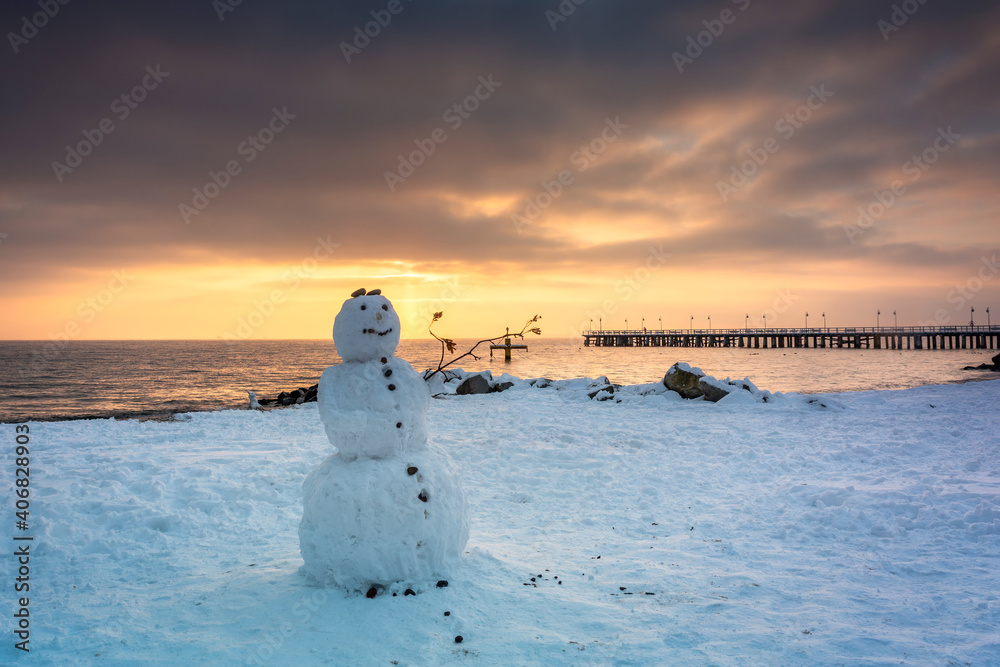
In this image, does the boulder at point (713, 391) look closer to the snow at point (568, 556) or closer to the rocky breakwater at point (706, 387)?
the rocky breakwater at point (706, 387)

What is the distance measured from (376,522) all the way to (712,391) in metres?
14.6

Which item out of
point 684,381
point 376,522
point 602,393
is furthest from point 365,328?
point 684,381

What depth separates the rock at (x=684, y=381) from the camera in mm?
17359

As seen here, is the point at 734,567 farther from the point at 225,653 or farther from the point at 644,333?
the point at 644,333

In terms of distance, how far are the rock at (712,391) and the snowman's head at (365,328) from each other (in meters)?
14.3

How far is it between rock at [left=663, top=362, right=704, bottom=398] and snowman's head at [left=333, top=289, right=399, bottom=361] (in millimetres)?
14459

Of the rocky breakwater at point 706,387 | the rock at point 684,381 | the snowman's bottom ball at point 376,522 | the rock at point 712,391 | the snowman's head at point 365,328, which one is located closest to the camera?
the snowman's bottom ball at point 376,522

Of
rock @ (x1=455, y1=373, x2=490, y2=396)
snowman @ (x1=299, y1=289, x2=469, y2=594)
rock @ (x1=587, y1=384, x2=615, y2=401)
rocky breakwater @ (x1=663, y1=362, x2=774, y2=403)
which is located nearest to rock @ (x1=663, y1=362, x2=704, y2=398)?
rocky breakwater @ (x1=663, y1=362, x2=774, y2=403)

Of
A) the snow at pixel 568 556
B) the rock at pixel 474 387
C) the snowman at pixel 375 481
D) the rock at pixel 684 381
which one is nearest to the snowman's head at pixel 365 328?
the snowman at pixel 375 481

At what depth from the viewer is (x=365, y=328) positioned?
15.8 ft

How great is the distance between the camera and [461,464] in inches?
394

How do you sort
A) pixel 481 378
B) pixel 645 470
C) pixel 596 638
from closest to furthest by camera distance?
pixel 596 638 → pixel 645 470 → pixel 481 378

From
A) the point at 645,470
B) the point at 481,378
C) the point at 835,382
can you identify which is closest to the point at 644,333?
the point at 835,382

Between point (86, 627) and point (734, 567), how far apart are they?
5.87 m
